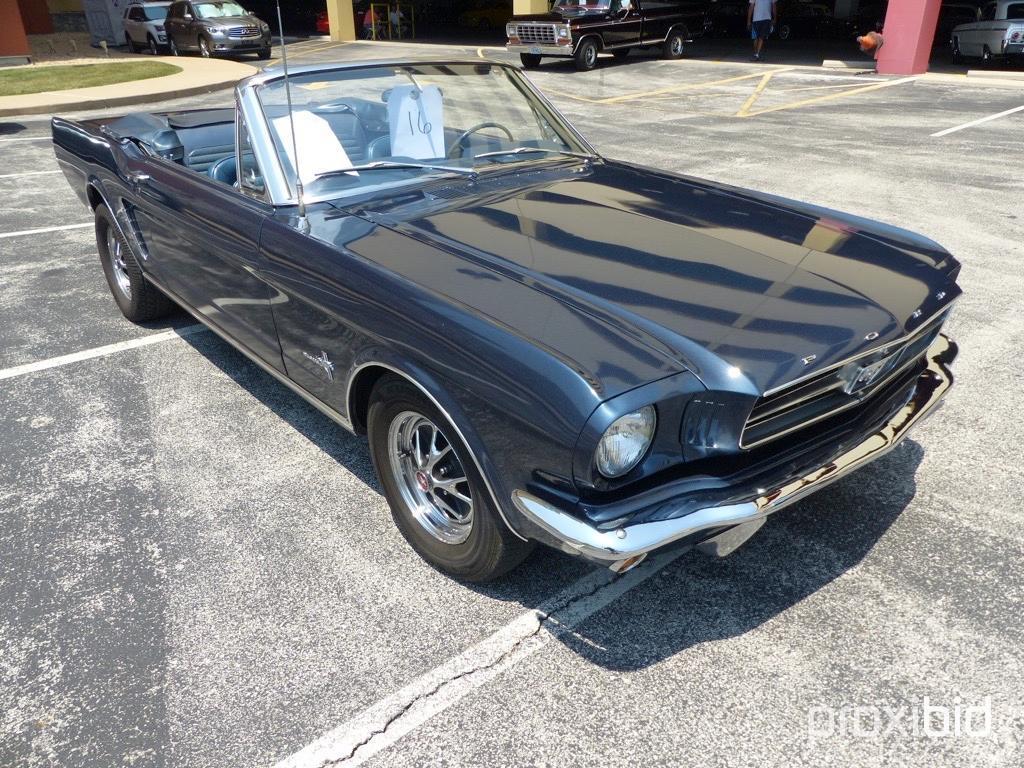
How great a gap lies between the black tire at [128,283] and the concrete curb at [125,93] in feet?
25.6

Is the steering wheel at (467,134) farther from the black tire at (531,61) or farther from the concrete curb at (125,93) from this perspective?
the black tire at (531,61)

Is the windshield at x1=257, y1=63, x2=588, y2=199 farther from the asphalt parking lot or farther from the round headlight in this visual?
the round headlight

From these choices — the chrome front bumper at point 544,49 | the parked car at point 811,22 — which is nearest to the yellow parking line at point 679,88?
the chrome front bumper at point 544,49

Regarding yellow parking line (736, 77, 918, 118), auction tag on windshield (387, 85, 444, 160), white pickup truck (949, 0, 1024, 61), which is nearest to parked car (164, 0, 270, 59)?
yellow parking line (736, 77, 918, 118)

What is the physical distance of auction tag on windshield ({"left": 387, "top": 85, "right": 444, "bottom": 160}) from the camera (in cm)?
351

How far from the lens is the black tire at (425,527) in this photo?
250 centimetres

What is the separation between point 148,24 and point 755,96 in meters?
18.4

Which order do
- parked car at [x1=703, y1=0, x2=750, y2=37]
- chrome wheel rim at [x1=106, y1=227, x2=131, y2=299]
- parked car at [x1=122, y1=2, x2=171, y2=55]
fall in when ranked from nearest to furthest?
chrome wheel rim at [x1=106, y1=227, x2=131, y2=299] < parked car at [x1=122, y1=2, x2=171, y2=55] < parked car at [x1=703, y1=0, x2=750, y2=37]

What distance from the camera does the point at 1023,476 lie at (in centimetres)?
334

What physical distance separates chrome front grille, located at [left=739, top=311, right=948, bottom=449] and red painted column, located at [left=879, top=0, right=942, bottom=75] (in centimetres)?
1654

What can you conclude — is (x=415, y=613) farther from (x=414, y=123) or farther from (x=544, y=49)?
(x=544, y=49)

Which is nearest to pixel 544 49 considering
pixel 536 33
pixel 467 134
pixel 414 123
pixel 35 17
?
pixel 536 33

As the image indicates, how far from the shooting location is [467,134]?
3.72 metres

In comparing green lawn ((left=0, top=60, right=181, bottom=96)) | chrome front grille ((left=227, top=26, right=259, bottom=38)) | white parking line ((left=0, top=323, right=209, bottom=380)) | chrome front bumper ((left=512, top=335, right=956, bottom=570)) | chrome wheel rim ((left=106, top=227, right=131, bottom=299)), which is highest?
chrome front grille ((left=227, top=26, right=259, bottom=38))
